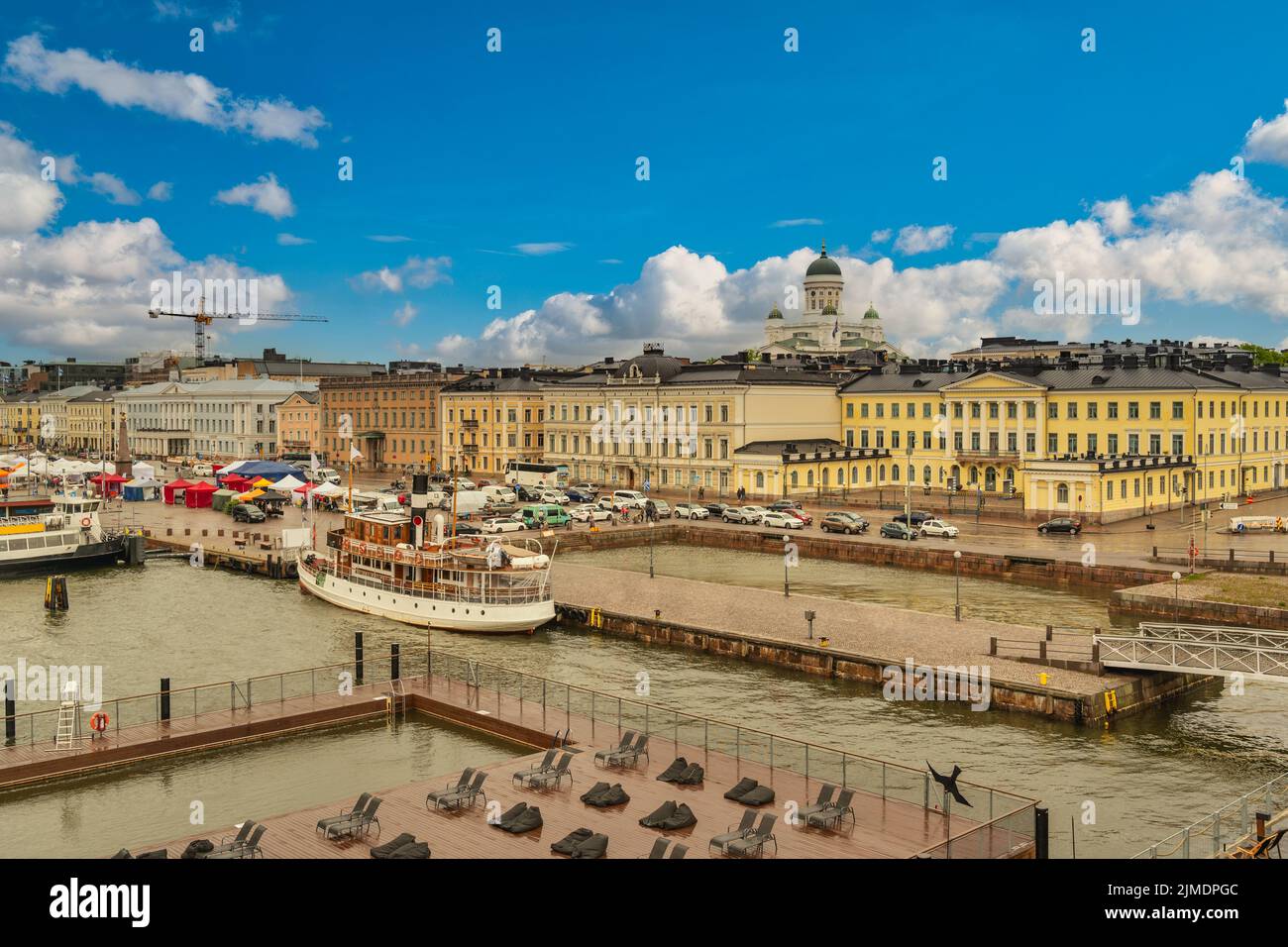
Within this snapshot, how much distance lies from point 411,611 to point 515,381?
62631mm

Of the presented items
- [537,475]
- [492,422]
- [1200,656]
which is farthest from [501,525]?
[492,422]

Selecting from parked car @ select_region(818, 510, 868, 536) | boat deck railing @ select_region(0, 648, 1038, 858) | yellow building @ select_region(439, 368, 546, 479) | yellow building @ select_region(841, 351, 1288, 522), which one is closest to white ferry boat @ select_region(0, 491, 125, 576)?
boat deck railing @ select_region(0, 648, 1038, 858)

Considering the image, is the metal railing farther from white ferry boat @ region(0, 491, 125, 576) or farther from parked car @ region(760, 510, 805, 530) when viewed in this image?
white ferry boat @ region(0, 491, 125, 576)

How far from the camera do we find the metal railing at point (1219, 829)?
16.7 m

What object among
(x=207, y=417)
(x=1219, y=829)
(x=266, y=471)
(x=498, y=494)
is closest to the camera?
(x=1219, y=829)

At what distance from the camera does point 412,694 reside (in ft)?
Result: 87.3

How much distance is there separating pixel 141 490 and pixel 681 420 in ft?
132

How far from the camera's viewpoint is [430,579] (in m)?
39.8

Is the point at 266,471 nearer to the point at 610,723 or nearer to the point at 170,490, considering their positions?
the point at 170,490

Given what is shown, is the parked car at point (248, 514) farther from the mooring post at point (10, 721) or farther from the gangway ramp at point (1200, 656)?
the gangway ramp at point (1200, 656)

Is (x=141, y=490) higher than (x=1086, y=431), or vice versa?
(x=1086, y=431)

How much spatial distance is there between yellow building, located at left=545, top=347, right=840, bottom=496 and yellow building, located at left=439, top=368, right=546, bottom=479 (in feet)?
15.3
